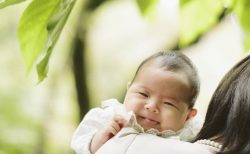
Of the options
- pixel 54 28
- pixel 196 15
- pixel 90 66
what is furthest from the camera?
pixel 90 66

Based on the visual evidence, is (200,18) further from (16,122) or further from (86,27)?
(16,122)

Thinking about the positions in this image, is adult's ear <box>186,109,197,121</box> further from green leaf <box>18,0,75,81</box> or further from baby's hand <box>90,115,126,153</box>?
green leaf <box>18,0,75,81</box>

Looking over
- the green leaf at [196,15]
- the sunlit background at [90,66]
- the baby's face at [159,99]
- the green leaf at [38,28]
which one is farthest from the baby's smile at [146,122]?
the sunlit background at [90,66]

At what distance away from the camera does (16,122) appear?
10.4 ft

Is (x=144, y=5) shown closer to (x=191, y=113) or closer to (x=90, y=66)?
(x=191, y=113)

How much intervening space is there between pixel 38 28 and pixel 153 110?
28cm

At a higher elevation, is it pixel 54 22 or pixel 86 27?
pixel 54 22

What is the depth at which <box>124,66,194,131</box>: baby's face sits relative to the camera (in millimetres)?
871

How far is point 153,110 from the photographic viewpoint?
87 cm

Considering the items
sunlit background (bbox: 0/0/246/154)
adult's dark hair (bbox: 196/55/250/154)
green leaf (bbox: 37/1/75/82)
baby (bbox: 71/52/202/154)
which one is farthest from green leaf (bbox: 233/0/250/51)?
sunlit background (bbox: 0/0/246/154)

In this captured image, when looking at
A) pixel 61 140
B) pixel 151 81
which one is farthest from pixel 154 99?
pixel 61 140

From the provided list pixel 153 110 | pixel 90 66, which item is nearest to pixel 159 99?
pixel 153 110

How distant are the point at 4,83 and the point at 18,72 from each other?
0.10 m

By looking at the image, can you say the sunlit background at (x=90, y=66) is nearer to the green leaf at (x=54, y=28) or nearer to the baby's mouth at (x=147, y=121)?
the baby's mouth at (x=147, y=121)
